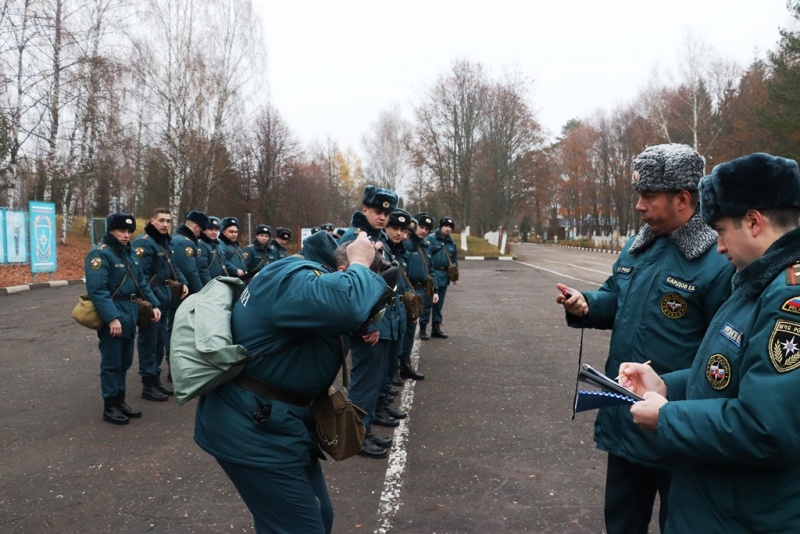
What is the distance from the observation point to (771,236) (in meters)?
1.50

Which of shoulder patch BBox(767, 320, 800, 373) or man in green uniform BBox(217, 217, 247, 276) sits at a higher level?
shoulder patch BBox(767, 320, 800, 373)

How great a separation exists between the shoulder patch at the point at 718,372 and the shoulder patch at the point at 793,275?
284mm

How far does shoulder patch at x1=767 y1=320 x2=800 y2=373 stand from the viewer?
1.27 metres

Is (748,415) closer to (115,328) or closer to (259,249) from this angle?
(115,328)

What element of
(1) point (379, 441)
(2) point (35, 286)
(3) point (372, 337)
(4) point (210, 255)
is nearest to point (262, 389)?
(3) point (372, 337)

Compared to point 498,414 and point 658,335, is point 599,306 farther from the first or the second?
point 498,414

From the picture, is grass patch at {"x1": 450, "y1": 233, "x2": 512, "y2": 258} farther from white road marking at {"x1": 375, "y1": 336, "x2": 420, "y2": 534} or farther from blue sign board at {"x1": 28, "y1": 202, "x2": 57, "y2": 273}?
white road marking at {"x1": 375, "y1": 336, "x2": 420, "y2": 534}

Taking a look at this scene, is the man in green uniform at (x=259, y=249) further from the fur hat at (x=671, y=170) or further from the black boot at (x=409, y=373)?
the fur hat at (x=671, y=170)

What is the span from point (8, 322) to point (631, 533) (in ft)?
39.1

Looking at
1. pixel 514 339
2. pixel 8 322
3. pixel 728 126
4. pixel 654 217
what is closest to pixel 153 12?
pixel 8 322

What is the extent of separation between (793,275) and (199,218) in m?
7.68

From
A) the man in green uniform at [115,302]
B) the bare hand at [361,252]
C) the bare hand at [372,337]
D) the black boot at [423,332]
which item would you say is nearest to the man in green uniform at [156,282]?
the man in green uniform at [115,302]

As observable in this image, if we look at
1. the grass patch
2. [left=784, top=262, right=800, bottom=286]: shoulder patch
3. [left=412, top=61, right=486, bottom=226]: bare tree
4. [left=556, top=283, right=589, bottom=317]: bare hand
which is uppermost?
[left=412, top=61, right=486, bottom=226]: bare tree

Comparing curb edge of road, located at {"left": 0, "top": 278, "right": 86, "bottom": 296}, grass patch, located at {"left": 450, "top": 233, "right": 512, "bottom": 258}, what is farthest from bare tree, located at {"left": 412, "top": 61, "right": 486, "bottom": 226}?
curb edge of road, located at {"left": 0, "top": 278, "right": 86, "bottom": 296}
